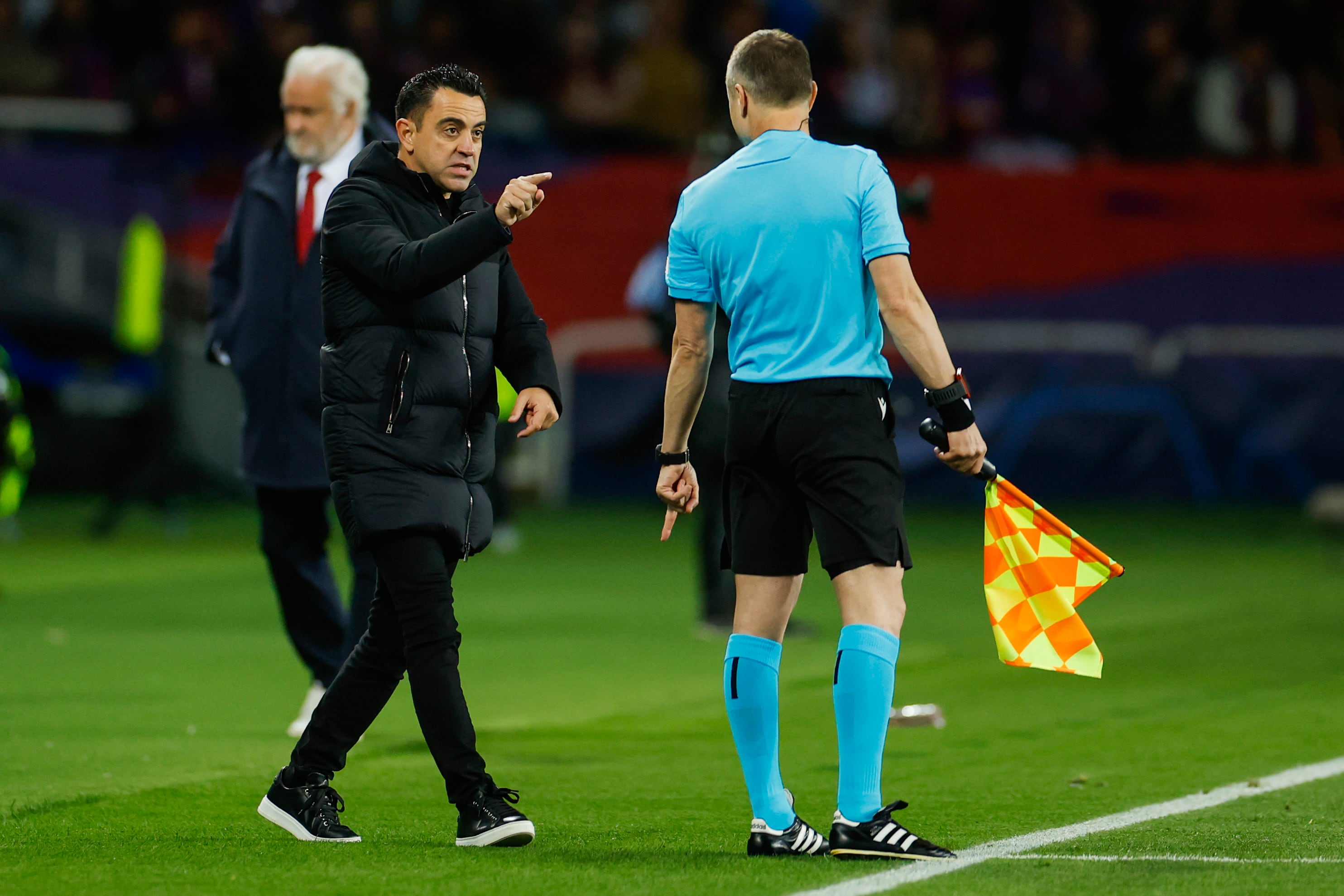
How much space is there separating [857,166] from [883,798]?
6.60 ft

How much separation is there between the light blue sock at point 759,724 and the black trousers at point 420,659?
0.67 meters

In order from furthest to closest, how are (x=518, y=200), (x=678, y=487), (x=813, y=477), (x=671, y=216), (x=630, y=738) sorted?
(x=671, y=216) → (x=630, y=738) → (x=678, y=487) → (x=813, y=477) → (x=518, y=200)

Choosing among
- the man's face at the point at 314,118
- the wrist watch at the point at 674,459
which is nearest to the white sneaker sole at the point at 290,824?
the wrist watch at the point at 674,459

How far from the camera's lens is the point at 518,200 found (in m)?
4.95

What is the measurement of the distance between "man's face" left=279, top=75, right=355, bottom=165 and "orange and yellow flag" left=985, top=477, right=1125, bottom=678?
290 cm

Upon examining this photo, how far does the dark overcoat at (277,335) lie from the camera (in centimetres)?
707

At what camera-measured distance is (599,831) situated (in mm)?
5527

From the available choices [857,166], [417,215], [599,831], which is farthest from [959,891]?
[417,215]

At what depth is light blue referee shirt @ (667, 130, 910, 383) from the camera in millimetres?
5043

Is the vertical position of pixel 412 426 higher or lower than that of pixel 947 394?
lower

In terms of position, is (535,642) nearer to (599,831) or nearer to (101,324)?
(599,831)

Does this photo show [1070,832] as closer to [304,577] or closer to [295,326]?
[304,577]

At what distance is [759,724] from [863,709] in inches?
12.0

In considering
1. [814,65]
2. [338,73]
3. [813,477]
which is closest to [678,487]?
[813,477]
